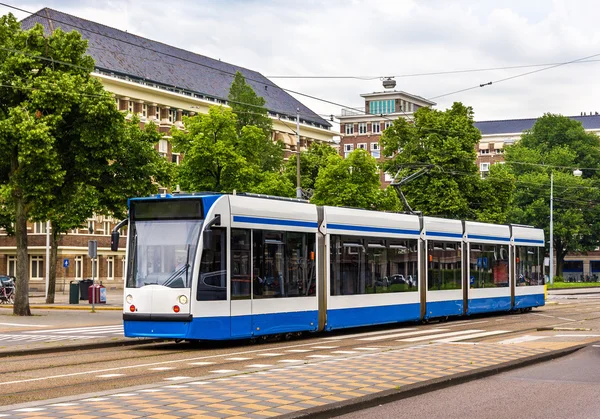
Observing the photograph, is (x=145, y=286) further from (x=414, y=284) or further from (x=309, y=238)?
(x=414, y=284)

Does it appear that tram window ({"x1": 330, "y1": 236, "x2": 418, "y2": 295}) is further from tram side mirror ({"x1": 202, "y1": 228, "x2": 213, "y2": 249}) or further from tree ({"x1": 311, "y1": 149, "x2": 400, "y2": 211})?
tree ({"x1": 311, "y1": 149, "x2": 400, "y2": 211})

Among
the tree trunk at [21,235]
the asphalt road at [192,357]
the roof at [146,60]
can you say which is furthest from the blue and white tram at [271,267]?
the roof at [146,60]

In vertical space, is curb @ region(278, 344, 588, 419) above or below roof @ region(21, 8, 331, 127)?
below

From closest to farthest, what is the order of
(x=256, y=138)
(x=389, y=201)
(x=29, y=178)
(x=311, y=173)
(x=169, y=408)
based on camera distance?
1. (x=169, y=408)
2. (x=29, y=178)
3. (x=256, y=138)
4. (x=389, y=201)
5. (x=311, y=173)

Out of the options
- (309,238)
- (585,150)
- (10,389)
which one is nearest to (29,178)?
(309,238)

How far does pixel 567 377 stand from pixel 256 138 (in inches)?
1644

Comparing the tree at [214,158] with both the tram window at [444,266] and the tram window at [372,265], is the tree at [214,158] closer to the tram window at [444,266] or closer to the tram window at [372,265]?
the tram window at [444,266]

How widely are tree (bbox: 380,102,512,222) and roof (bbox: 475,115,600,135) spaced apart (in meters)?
73.6

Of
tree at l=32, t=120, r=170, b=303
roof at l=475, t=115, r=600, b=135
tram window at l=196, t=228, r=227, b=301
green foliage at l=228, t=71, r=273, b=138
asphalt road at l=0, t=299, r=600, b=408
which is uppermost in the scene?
roof at l=475, t=115, r=600, b=135

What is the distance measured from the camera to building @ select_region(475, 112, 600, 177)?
440 ft

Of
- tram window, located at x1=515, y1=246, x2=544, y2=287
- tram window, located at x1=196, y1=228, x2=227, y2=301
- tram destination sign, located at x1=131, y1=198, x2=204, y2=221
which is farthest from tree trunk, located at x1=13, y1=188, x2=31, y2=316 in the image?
tram window, located at x1=515, y1=246, x2=544, y2=287

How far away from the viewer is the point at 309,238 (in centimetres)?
2186

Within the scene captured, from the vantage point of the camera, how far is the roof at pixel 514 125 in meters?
137

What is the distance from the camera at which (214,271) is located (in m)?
Result: 18.8
